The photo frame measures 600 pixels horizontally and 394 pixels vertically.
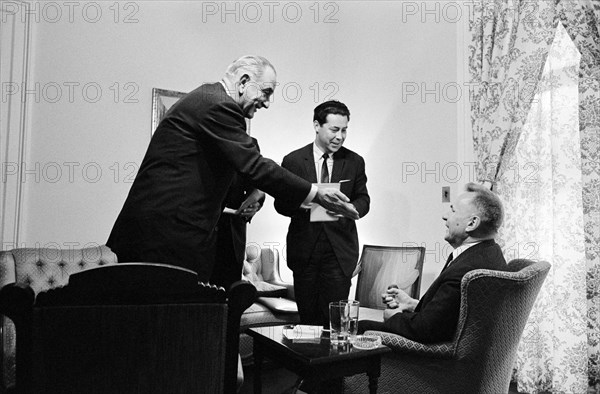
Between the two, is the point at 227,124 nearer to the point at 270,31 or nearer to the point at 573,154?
the point at 573,154

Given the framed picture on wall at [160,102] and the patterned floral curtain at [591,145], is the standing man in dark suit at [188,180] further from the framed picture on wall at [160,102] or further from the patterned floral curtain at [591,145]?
the framed picture on wall at [160,102]

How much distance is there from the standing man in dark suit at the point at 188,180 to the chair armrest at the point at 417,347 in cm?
70

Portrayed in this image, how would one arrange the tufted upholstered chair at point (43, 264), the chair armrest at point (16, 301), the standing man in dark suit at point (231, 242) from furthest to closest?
the tufted upholstered chair at point (43, 264)
the standing man in dark suit at point (231, 242)
the chair armrest at point (16, 301)

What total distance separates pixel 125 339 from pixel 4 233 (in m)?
3.00

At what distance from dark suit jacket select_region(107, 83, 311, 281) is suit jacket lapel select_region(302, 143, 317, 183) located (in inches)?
47.0

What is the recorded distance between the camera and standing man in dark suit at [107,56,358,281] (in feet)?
5.43

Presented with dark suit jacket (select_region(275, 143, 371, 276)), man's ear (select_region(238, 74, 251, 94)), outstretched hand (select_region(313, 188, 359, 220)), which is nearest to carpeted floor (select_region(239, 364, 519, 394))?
dark suit jacket (select_region(275, 143, 371, 276))

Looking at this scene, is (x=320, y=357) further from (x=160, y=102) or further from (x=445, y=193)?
(x=160, y=102)

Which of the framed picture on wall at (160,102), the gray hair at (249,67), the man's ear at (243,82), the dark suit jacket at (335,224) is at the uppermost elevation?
the framed picture on wall at (160,102)

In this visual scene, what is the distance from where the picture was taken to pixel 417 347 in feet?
5.98

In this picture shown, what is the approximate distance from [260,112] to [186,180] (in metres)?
2.94

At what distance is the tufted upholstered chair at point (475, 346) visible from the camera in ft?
5.71

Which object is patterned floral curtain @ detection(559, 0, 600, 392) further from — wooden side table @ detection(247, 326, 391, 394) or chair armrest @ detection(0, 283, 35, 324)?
chair armrest @ detection(0, 283, 35, 324)

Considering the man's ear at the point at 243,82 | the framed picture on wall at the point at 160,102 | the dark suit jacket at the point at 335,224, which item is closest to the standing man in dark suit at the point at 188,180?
the man's ear at the point at 243,82
